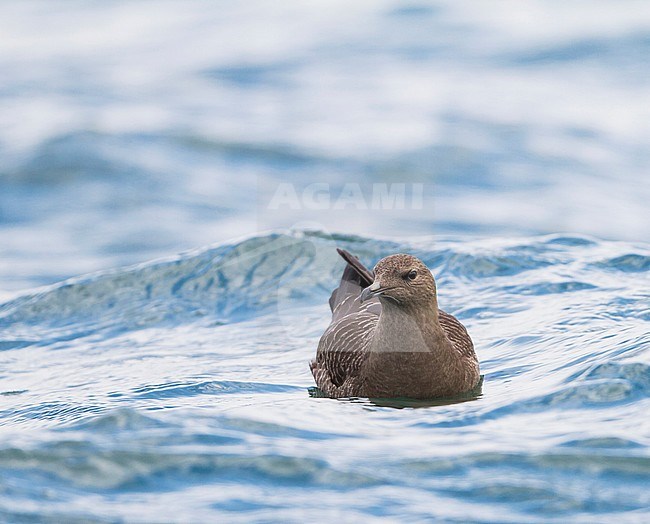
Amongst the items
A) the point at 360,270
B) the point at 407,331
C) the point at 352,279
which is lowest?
the point at 407,331

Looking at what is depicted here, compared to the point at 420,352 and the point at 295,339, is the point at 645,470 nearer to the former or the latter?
the point at 420,352

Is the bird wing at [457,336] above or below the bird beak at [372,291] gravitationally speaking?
below

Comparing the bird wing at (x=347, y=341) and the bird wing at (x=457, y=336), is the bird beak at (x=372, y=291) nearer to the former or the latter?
the bird wing at (x=347, y=341)

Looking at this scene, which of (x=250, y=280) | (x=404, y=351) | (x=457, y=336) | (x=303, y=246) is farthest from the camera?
(x=303, y=246)

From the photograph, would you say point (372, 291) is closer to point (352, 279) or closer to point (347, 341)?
point (347, 341)

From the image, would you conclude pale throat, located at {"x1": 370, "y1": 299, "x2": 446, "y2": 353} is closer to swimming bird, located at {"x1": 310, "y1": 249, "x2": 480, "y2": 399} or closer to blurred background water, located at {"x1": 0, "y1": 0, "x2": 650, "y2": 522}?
swimming bird, located at {"x1": 310, "y1": 249, "x2": 480, "y2": 399}

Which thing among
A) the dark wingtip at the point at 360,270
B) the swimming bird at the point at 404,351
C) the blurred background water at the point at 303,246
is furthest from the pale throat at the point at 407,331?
the dark wingtip at the point at 360,270

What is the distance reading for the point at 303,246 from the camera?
11.3 metres

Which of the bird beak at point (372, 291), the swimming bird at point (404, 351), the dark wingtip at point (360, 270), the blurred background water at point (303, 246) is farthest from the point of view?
the dark wingtip at point (360, 270)

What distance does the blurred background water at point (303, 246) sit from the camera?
5484 millimetres

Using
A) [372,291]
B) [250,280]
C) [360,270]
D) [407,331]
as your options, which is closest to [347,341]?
[407,331]

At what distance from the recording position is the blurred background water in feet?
18.0

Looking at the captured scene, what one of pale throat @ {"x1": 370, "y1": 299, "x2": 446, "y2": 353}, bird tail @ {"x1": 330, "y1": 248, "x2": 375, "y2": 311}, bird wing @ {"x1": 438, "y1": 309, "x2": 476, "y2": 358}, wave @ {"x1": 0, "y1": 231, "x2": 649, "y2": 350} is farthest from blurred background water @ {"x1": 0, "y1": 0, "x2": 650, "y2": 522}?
bird tail @ {"x1": 330, "y1": 248, "x2": 375, "y2": 311}

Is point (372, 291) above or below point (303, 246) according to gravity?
above
